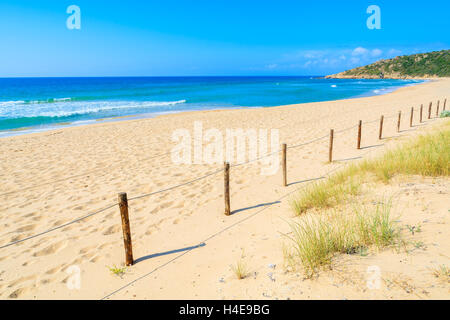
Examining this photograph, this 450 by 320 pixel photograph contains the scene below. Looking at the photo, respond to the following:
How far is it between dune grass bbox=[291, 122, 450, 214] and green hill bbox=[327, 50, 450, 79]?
316 ft

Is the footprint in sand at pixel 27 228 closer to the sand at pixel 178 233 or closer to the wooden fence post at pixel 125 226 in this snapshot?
the sand at pixel 178 233

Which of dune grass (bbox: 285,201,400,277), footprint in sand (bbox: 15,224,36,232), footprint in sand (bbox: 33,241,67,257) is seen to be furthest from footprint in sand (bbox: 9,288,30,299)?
dune grass (bbox: 285,201,400,277)

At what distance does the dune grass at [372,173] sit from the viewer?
486 cm

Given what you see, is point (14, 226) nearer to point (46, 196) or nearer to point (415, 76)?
point (46, 196)

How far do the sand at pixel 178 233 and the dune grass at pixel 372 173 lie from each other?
1.16ft

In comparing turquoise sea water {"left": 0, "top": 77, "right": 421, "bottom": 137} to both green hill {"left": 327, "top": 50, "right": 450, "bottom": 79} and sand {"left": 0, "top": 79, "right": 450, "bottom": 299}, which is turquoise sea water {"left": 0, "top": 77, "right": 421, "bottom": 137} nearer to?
sand {"left": 0, "top": 79, "right": 450, "bottom": 299}

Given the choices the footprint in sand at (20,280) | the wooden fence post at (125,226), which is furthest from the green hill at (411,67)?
the footprint in sand at (20,280)

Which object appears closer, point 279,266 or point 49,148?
point 279,266

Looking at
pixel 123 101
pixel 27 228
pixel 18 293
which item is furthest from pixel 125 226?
pixel 123 101

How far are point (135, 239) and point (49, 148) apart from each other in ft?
29.5
